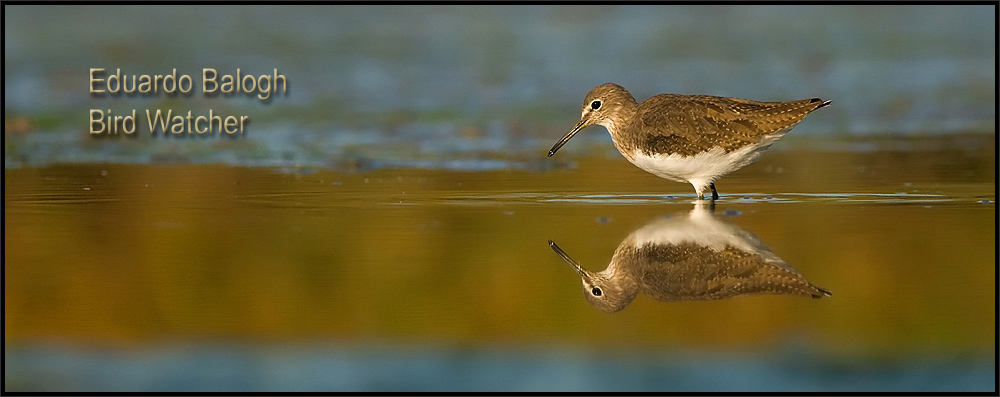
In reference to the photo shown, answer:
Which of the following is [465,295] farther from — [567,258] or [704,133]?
[704,133]

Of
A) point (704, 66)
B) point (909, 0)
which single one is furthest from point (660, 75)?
point (909, 0)

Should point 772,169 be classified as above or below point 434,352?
above

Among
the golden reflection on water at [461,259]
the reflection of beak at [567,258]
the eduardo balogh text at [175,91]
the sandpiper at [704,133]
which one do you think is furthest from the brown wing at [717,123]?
the eduardo balogh text at [175,91]

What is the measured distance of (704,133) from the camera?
9258 mm

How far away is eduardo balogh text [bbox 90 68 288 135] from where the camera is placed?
15.2 m

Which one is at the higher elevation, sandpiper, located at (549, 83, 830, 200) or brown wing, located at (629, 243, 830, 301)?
sandpiper, located at (549, 83, 830, 200)

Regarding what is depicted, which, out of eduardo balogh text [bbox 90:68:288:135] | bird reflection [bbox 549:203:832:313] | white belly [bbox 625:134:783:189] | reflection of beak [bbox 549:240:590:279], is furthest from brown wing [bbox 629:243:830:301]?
eduardo balogh text [bbox 90:68:288:135]

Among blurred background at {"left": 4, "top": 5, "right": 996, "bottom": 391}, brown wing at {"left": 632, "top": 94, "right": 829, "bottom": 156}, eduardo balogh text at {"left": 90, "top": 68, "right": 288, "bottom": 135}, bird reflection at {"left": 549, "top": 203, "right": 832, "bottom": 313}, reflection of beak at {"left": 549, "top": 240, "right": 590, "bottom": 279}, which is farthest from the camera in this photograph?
eduardo balogh text at {"left": 90, "top": 68, "right": 288, "bottom": 135}

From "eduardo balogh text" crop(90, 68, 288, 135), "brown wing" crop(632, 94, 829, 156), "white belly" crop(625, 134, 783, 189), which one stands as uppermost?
"eduardo balogh text" crop(90, 68, 288, 135)

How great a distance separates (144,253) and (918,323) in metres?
4.23

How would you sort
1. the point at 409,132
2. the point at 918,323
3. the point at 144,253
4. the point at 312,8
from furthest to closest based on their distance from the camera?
the point at 312,8 < the point at 409,132 < the point at 144,253 < the point at 918,323

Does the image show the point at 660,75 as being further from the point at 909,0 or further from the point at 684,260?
the point at 684,260

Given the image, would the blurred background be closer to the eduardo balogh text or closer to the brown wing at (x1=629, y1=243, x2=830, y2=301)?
the brown wing at (x1=629, y1=243, x2=830, y2=301)

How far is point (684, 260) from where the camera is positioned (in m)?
6.83
